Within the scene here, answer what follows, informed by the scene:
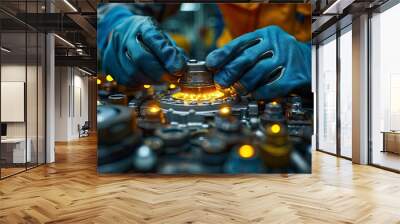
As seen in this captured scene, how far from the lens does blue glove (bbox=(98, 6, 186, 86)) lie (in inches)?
247

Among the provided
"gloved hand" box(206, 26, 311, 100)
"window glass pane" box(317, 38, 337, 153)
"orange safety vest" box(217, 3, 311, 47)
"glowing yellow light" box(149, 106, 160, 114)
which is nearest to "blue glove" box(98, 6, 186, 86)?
"glowing yellow light" box(149, 106, 160, 114)

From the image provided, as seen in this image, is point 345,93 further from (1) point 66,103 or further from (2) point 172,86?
(1) point 66,103

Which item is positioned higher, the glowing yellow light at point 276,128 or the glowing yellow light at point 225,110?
the glowing yellow light at point 225,110

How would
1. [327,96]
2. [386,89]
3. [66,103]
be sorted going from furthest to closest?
1. [66,103]
2. [327,96]
3. [386,89]

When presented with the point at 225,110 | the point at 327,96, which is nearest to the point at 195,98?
the point at 225,110

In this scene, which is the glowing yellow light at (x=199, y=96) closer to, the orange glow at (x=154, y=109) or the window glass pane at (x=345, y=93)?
the orange glow at (x=154, y=109)

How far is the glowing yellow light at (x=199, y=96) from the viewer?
20.7 ft

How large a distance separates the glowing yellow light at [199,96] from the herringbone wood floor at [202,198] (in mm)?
1369

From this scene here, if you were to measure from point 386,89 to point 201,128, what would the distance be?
3.86 meters

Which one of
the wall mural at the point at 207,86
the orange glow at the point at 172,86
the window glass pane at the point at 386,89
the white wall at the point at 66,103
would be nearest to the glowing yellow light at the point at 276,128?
the wall mural at the point at 207,86

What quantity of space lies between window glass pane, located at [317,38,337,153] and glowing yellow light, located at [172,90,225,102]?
456cm

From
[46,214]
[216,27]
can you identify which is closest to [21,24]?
[216,27]

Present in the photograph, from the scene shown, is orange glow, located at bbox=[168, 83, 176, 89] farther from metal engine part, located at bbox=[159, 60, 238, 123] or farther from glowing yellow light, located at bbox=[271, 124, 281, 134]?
glowing yellow light, located at bbox=[271, 124, 281, 134]

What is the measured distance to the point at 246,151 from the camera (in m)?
6.27
